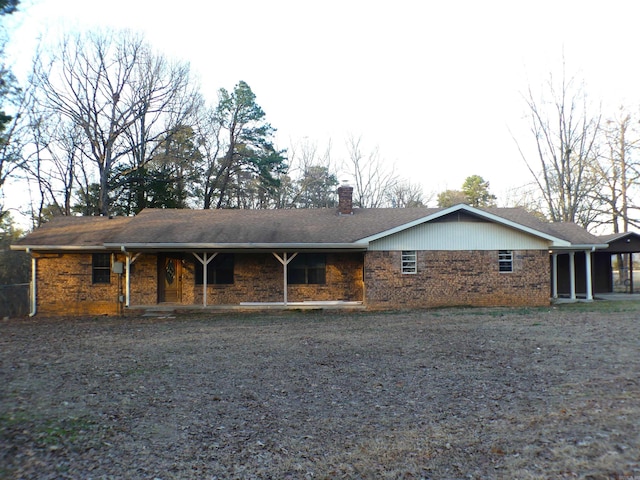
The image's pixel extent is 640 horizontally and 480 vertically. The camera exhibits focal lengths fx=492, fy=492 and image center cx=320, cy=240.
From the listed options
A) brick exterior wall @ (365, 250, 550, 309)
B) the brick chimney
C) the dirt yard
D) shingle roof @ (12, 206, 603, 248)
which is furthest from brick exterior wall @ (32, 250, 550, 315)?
the dirt yard

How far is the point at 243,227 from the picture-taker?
59.1ft

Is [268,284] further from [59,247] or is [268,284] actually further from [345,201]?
[59,247]

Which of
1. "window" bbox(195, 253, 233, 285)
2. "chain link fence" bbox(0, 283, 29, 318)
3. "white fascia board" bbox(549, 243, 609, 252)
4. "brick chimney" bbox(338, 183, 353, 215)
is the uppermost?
"brick chimney" bbox(338, 183, 353, 215)

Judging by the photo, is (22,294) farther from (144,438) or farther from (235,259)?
(144,438)

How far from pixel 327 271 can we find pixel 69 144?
62.8 feet

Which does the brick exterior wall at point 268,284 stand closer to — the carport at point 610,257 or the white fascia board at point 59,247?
the white fascia board at point 59,247

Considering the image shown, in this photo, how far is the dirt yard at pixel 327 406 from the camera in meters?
4.00

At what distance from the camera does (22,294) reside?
17625mm

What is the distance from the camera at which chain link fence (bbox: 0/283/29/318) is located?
56.1 feet

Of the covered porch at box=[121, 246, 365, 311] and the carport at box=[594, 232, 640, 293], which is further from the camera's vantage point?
the carport at box=[594, 232, 640, 293]

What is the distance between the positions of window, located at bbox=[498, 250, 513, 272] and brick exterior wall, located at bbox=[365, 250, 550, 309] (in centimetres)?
13

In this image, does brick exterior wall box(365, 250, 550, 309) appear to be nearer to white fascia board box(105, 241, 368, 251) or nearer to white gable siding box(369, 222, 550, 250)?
white gable siding box(369, 222, 550, 250)

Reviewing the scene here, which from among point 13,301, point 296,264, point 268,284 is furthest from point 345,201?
point 13,301

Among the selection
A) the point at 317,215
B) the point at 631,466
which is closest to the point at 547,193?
the point at 317,215
